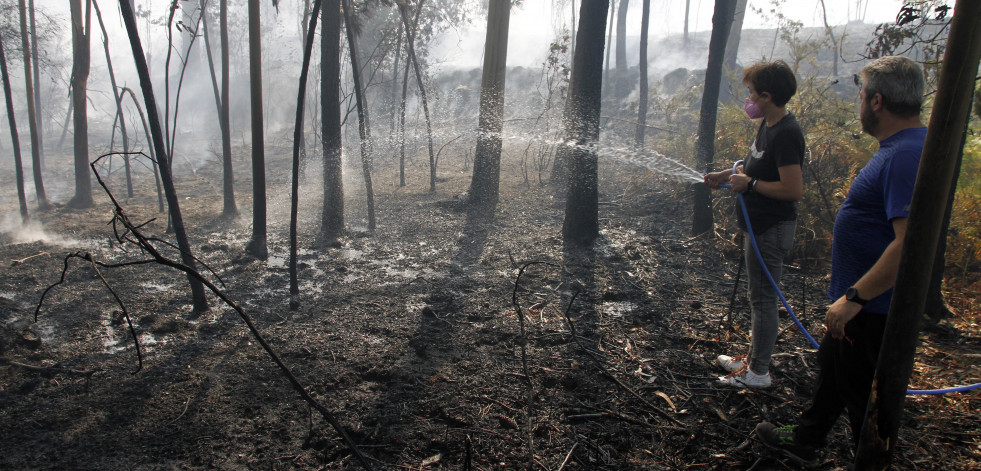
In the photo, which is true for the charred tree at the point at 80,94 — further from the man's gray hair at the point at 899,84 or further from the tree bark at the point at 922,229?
the tree bark at the point at 922,229

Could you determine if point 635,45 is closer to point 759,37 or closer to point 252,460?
point 759,37

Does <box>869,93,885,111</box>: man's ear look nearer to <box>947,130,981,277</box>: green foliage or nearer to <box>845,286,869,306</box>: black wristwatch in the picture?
<box>845,286,869,306</box>: black wristwatch

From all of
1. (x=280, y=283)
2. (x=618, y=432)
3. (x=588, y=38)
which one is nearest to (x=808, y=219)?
(x=588, y=38)

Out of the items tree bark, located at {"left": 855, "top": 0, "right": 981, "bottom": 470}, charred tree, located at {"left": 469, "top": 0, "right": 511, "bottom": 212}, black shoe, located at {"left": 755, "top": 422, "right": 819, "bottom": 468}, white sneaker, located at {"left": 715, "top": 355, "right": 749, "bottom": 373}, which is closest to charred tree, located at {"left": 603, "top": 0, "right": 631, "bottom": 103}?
charred tree, located at {"left": 469, "top": 0, "right": 511, "bottom": 212}

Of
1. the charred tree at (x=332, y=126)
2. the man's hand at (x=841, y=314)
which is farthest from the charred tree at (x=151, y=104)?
the man's hand at (x=841, y=314)

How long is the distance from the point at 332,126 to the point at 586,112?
172 inches

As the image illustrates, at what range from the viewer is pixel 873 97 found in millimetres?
1950

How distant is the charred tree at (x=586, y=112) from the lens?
6832mm

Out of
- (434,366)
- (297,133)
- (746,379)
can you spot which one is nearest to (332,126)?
(297,133)

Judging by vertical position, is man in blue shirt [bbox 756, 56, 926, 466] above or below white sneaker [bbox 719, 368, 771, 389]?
above

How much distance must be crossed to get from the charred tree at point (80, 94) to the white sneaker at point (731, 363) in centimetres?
1412

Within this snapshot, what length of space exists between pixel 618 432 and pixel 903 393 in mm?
1642

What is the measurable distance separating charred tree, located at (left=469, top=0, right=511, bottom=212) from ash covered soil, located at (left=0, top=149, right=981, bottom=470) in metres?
3.38

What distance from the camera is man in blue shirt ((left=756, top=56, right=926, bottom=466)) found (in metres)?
1.77
